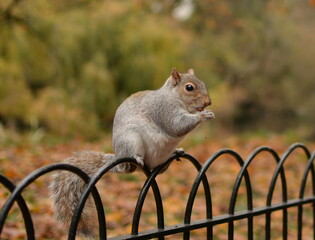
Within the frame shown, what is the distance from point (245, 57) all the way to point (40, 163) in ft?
48.7

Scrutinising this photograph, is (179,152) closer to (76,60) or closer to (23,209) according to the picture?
(23,209)

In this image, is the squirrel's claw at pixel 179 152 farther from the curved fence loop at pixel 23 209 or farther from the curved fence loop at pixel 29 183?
the curved fence loop at pixel 23 209

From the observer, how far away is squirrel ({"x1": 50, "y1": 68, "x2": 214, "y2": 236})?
1.36 metres

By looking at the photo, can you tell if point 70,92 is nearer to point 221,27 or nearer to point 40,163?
point 40,163

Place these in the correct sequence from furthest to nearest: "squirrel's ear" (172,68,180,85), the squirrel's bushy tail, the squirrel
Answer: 1. "squirrel's ear" (172,68,180,85)
2. the squirrel
3. the squirrel's bushy tail

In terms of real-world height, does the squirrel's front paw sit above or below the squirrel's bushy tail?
above

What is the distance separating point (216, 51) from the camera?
16766 millimetres

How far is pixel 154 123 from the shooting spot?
4.88ft

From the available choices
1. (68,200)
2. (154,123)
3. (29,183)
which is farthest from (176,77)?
(29,183)

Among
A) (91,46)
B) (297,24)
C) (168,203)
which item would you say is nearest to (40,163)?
(168,203)

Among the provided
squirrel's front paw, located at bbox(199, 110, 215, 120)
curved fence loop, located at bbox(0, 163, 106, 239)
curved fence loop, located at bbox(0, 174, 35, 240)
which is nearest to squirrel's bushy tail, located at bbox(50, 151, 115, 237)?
curved fence loop, located at bbox(0, 163, 106, 239)

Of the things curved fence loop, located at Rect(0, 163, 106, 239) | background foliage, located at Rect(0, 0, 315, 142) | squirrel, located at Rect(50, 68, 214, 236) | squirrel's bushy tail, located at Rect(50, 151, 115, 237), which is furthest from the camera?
background foliage, located at Rect(0, 0, 315, 142)

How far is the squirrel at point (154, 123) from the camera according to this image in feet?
4.47

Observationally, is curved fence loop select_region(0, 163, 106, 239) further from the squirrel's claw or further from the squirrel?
the squirrel's claw
